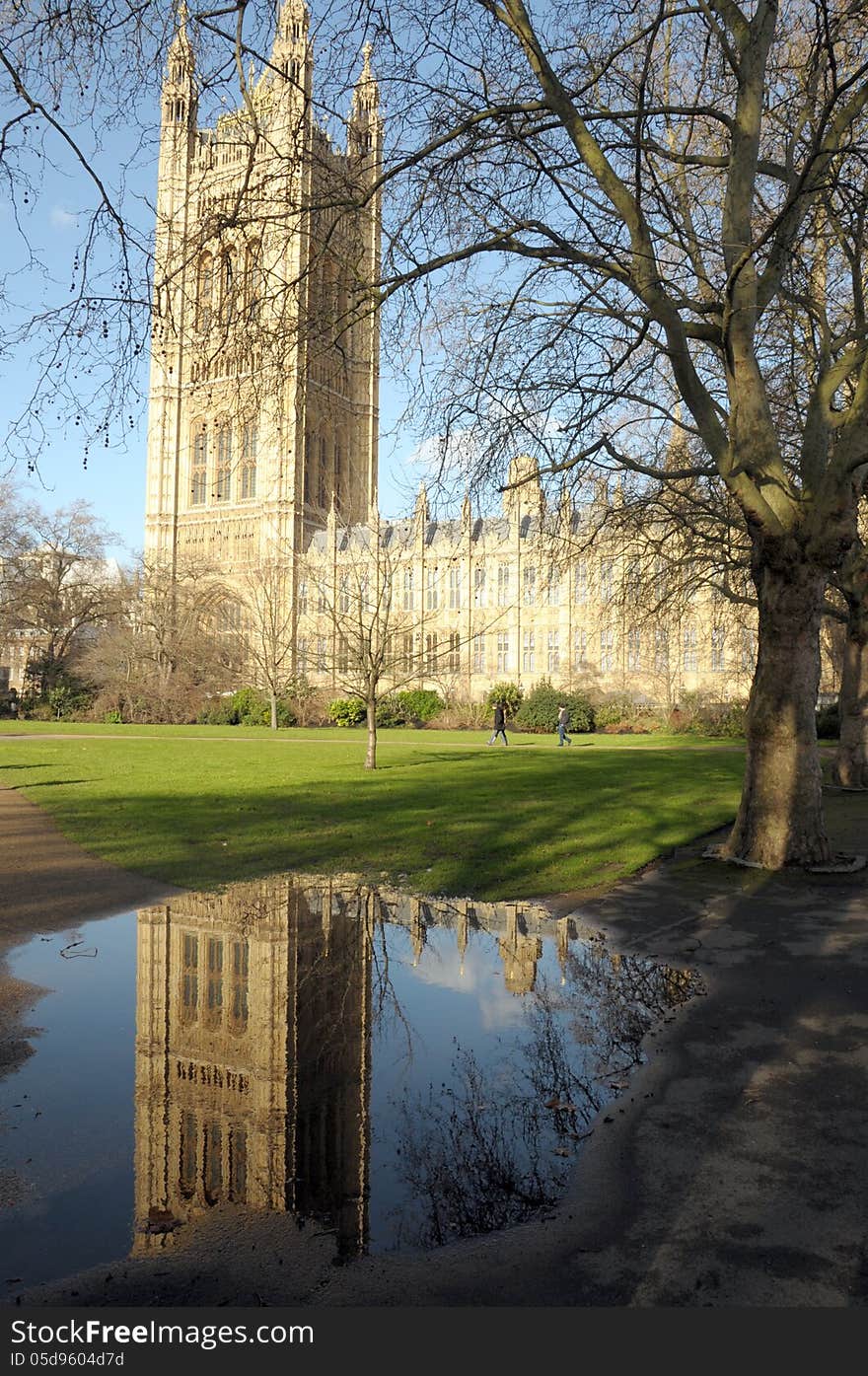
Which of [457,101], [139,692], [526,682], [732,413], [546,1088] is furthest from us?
[526,682]

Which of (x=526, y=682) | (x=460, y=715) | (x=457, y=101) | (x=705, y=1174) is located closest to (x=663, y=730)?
(x=460, y=715)

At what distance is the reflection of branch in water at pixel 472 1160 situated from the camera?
9.95 ft

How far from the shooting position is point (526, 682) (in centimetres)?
6906

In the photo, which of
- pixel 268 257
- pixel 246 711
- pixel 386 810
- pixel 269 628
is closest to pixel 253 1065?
pixel 268 257

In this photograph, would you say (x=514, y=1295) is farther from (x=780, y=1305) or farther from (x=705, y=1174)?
Answer: (x=705, y=1174)

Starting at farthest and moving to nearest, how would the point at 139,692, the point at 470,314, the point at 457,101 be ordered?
the point at 139,692
the point at 470,314
the point at 457,101

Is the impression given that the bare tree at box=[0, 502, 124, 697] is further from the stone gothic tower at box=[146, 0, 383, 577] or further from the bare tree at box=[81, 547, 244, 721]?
the stone gothic tower at box=[146, 0, 383, 577]

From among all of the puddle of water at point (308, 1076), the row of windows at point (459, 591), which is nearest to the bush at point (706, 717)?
the row of windows at point (459, 591)

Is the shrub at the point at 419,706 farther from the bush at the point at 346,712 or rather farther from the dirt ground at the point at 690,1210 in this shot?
the dirt ground at the point at 690,1210

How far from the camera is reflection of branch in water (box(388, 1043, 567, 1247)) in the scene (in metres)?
3.03

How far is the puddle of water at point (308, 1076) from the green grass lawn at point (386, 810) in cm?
201

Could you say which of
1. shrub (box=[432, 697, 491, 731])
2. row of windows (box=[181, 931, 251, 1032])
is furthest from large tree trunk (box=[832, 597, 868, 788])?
shrub (box=[432, 697, 491, 731])

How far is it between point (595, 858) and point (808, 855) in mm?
2081

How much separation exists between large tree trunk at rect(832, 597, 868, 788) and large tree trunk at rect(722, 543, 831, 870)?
30.8 ft
